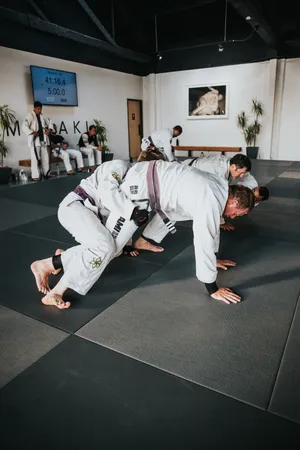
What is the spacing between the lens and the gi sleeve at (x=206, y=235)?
204 cm

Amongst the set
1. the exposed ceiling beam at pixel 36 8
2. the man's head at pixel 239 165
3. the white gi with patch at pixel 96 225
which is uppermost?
the exposed ceiling beam at pixel 36 8

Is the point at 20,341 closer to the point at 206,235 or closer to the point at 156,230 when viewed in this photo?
the point at 206,235

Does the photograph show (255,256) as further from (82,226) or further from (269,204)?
(269,204)

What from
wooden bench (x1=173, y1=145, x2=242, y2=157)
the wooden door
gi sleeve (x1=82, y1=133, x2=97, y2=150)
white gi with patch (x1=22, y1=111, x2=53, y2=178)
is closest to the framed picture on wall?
wooden bench (x1=173, y1=145, x2=242, y2=157)

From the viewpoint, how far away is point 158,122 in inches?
487

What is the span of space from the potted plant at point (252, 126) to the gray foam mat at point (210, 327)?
8.56 meters

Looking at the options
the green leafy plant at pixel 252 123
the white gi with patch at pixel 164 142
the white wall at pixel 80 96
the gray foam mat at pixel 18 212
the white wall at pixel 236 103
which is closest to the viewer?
the gray foam mat at pixel 18 212

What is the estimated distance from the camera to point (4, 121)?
7164 millimetres

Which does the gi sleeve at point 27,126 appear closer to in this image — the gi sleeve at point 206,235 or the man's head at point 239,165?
the man's head at point 239,165

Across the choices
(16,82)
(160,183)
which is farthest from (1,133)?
(160,183)

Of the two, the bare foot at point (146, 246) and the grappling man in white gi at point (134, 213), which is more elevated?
the grappling man in white gi at point (134, 213)

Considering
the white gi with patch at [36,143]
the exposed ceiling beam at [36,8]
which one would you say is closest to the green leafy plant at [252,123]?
the white gi with patch at [36,143]

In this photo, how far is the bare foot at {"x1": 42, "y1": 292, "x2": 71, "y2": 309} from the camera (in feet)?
7.19

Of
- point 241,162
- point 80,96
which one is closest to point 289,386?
point 241,162
